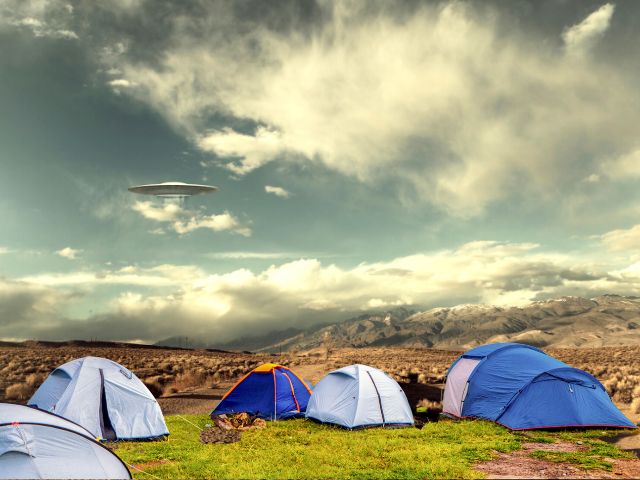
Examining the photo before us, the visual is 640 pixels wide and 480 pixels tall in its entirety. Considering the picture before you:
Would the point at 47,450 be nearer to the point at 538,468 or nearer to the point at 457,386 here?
the point at 538,468

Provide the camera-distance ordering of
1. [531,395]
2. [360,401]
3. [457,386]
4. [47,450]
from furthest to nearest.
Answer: [457,386], [531,395], [360,401], [47,450]

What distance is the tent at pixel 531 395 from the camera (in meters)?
17.0

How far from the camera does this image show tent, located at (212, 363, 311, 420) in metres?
18.9

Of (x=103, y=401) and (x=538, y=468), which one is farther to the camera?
(x=103, y=401)

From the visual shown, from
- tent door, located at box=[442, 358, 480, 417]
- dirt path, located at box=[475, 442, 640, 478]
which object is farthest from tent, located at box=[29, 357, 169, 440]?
tent door, located at box=[442, 358, 480, 417]

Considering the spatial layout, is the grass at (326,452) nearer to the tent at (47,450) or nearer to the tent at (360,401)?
the tent at (360,401)

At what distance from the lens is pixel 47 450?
28.3 feet

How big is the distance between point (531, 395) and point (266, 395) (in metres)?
9.77

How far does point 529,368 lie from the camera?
18.2 m

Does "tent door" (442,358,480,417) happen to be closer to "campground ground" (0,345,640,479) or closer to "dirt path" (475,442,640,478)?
"campground ground" (0,345,640,479)

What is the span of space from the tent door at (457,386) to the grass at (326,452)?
2027 mm

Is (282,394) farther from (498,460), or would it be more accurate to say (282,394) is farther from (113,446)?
(498,460)

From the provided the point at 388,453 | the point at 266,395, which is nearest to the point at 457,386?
the point at 388,453

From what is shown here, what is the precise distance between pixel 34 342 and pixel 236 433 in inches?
3698
